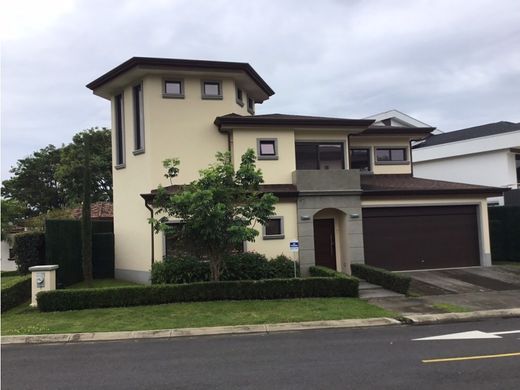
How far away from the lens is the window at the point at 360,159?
73.6 ft

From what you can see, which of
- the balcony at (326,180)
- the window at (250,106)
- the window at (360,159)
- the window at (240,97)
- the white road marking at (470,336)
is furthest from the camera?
the window at (360,159)

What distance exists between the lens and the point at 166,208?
14219mm

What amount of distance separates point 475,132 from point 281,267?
953 inches

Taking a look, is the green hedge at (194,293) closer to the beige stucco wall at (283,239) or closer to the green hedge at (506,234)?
the beige stucco wall at (283,239)

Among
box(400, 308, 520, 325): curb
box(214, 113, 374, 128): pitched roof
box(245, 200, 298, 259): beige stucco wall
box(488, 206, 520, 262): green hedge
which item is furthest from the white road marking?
box(488, 206, 520, 262): green hedge

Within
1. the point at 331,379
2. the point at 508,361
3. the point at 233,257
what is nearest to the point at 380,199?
the point at 233,257

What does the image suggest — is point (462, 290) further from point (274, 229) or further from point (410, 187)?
point (274, 229)

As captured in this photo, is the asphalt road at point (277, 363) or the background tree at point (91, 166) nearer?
the asphalt road at point (277, 363)

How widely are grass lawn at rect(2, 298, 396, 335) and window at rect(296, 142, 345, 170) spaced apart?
757cm

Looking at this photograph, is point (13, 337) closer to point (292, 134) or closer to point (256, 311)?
point (256, 311)

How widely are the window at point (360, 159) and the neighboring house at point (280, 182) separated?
133cm

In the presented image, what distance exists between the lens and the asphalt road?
6547mm

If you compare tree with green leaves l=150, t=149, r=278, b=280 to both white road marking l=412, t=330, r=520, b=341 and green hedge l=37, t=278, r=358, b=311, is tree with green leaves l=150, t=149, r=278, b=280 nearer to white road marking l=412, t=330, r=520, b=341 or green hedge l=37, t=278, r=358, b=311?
green hedge l=37, t=278, r=358, b=311

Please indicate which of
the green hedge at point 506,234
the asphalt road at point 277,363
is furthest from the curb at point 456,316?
the green hedge at point 506,234
